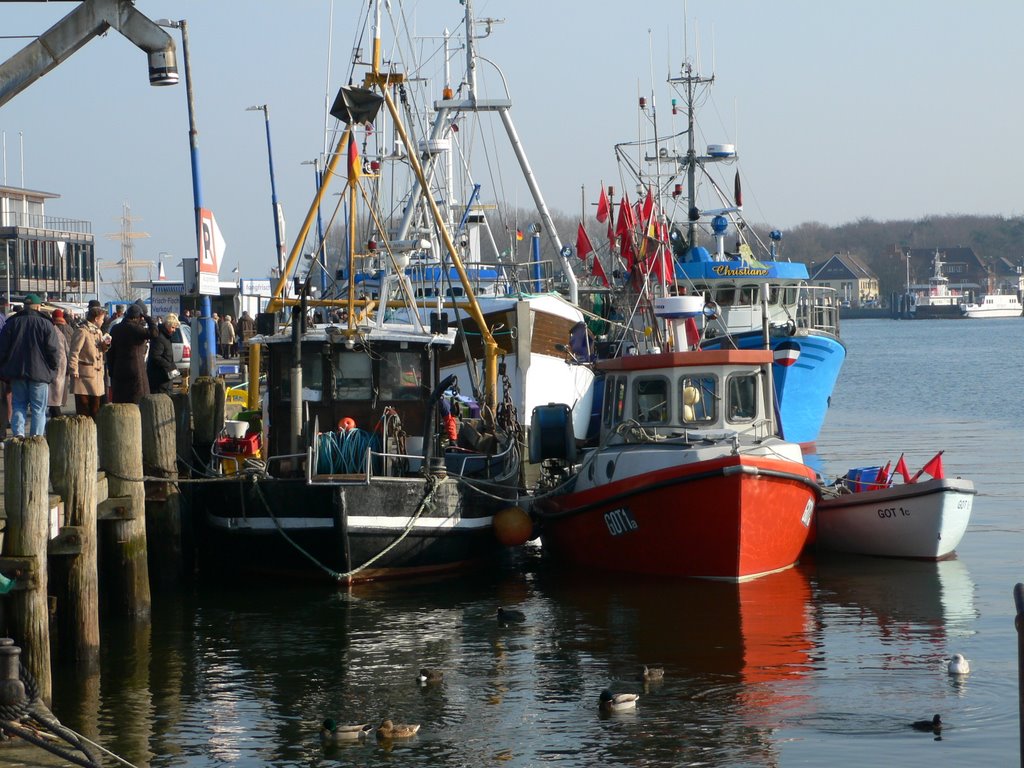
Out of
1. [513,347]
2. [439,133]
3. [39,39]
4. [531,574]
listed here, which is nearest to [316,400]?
[531,574]

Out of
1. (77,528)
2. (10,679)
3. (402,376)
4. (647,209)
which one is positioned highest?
(647,209)

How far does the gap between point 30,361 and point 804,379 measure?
2109 cm

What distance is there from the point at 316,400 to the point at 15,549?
6.59 m

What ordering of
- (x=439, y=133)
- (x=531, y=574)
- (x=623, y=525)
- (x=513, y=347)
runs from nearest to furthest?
(x=623, y=525) < (x=531, y=574) < (x=513, y=347) < (x=439, y=133)

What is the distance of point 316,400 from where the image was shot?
1652 centimetres

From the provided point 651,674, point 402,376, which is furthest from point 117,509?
point 651,674

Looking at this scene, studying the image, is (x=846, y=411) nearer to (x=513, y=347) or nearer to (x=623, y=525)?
(x=513, y=347)

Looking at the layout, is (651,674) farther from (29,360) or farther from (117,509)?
(29,360)

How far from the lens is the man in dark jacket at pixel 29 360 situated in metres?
15.0

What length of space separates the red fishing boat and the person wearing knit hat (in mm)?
5980

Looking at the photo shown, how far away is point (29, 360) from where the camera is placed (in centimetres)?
1500

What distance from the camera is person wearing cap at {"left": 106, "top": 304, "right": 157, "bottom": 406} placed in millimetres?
17516

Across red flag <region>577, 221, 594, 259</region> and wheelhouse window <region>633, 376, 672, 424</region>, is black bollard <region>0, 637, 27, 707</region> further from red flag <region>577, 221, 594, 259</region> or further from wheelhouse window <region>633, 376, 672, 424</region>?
red flag <region>577, 221, 594, 259</region>

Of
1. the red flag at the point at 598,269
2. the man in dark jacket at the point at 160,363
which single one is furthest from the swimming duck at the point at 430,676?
the red flag at the point at 598,269
